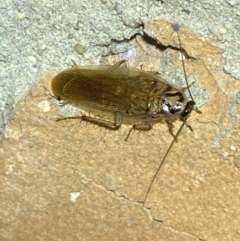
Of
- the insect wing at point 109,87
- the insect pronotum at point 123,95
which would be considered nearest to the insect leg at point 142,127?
the insect pronotum at point 123,95

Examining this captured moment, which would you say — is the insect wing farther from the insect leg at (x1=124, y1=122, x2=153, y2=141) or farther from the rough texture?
the insect leg at (x1=124, y1=122, x2=153, y2=141)

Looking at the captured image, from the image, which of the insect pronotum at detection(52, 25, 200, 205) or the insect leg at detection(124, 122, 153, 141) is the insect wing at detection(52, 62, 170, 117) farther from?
the insect leg at detection(124, 122, 153, 141)

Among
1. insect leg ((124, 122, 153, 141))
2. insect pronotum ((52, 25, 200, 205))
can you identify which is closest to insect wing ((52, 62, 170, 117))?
insect pronotum ((52, 25, 200, 205))

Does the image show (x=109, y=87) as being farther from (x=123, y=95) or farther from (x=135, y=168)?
(x=135, y=168)

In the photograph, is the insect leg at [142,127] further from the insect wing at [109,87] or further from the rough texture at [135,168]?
the insect wing at [109,87]

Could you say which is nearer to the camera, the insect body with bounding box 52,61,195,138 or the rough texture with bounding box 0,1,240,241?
the rough texture with bounding box 0,1,240,241
